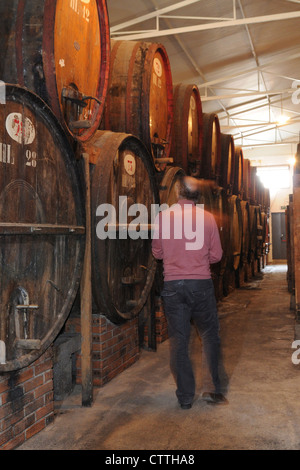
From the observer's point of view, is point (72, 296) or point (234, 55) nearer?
point (72, 296)

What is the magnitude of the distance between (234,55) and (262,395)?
11.0m

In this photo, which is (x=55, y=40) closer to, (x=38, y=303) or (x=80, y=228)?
(x=80, y=228)

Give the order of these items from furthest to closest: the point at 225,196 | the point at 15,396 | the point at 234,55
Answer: the point at 234,55 → the point at 225,196 → the point at 15,396

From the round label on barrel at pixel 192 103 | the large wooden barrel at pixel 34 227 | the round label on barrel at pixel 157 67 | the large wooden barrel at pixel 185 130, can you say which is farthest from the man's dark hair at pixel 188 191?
the round label on barrel at pixel 192 103

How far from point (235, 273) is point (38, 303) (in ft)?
25.8

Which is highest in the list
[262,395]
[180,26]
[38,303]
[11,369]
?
[180,26]

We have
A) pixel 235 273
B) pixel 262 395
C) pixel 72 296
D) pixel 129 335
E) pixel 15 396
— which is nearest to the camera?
pixel 15 396

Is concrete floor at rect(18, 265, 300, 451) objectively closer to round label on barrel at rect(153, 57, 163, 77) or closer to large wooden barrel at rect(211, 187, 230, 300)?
large wooden barrel at rect(211, 187, 230, 300)

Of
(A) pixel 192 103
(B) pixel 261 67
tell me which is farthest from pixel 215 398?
(B) pixel 261 67

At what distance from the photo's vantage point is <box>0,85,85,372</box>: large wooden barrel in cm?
248

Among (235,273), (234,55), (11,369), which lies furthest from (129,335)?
(234,55)

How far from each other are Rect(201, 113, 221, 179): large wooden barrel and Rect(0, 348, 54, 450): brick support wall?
4.42m

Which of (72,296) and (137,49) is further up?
(137,49)

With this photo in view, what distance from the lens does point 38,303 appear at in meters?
2.76
